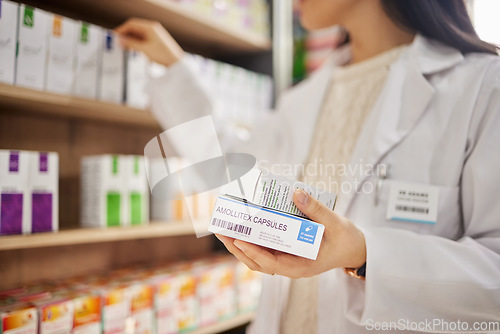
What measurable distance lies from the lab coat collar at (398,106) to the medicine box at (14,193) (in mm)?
841

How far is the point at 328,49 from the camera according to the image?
1997mm

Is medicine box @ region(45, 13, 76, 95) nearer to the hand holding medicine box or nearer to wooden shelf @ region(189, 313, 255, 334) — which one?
the hand holding medicine box

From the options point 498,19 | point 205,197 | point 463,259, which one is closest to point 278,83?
point 205,197

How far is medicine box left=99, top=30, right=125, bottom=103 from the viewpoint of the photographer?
123 cm

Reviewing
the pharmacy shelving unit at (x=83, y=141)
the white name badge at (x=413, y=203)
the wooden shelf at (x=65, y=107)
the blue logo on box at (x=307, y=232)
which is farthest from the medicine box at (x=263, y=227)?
the wooden shelf at (x=65, y=107)

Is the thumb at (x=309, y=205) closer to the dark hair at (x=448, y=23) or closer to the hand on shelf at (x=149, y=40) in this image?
the dark hair at (x=448, y=23)

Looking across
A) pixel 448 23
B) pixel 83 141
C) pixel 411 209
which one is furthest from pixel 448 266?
pixel 83 141

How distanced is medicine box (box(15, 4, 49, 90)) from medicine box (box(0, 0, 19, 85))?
0.05 ft

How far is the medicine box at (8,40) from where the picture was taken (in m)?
0.97

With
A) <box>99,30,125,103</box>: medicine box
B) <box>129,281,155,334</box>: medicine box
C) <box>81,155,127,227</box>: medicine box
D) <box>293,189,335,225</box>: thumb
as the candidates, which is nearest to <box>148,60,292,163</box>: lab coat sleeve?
<box>99,30,125,103</box>: medicine box

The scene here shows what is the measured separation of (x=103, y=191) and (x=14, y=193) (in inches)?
10.9

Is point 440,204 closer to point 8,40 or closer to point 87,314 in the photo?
point 87,314

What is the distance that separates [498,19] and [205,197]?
1154mm

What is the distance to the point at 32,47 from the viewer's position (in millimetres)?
1045
